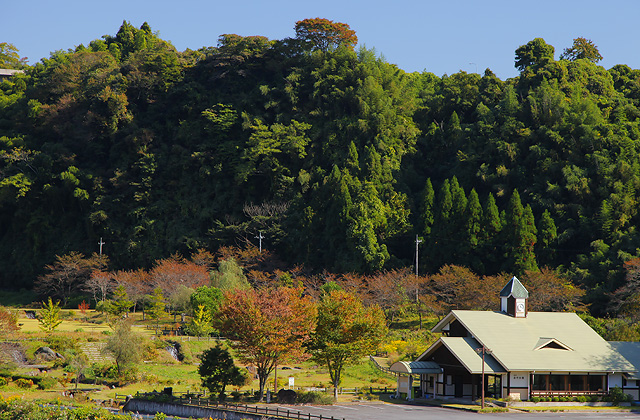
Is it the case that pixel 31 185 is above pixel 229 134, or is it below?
below

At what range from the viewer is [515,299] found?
4366 cm

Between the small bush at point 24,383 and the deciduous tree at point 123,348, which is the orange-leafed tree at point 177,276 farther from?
the small bush at point 24,383

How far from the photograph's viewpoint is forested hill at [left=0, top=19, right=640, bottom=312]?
7025 centimetres

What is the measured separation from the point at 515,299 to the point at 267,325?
585 inches

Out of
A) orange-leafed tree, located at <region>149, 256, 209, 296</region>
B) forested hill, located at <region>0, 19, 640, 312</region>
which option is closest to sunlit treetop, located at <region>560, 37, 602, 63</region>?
forested hill, located at <region>0, 19, 640, 312</region>

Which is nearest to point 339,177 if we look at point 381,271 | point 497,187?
point 381,271

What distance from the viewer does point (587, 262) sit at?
6444 cm

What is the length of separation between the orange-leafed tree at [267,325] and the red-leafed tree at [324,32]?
5585 centimetres

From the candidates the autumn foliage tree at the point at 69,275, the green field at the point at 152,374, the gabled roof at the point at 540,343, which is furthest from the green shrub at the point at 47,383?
the autumn foliage tree at the point at 69,275

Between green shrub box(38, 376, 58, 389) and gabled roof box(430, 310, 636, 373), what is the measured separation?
857 inches

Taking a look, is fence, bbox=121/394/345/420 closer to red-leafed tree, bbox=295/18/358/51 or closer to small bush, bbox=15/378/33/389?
small bush, bbox=15/378/33/389

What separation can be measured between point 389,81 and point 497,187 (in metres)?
20.4

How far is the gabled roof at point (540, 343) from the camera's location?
39469 mm

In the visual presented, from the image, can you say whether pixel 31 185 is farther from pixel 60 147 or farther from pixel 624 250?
pixel 624 250
